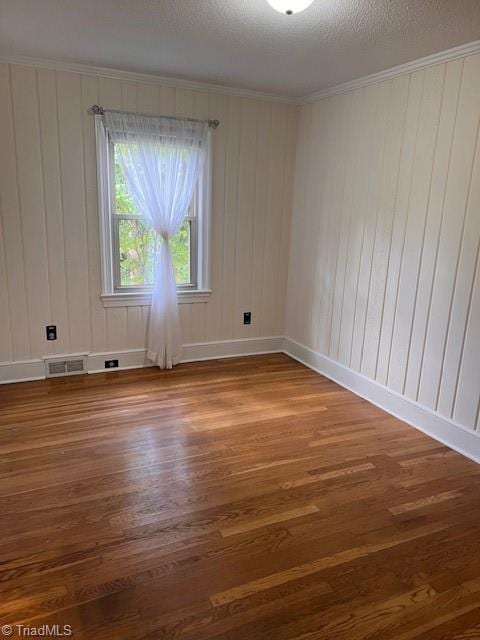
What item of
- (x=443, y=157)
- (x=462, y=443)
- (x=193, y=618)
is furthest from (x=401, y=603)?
(x=443, y=157)

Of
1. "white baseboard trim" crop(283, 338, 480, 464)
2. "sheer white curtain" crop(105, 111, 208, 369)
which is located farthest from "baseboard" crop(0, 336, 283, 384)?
"white baseboard trim" crop(283, 338, 480, 464)

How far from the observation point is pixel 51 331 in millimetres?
3805

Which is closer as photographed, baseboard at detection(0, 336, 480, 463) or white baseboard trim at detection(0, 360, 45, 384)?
baseboard at detection(0, 336, 480, 463)

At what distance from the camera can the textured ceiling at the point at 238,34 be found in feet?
7.50

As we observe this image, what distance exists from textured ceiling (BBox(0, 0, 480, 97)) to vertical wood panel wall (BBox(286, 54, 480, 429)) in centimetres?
32

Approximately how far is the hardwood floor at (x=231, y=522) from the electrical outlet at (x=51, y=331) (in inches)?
21.2

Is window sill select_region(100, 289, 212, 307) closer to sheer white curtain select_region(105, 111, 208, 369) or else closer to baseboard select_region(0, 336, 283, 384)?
sheer white curtain select_region(105, 111, 208, 369)

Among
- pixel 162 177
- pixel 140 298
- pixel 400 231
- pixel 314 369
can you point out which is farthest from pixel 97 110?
pixel 314 369

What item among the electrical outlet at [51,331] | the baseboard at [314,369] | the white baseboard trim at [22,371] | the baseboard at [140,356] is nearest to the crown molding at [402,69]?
the baseboard at [314,369]

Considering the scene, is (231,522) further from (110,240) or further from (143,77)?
(143,77)

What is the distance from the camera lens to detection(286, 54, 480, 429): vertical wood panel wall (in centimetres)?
275

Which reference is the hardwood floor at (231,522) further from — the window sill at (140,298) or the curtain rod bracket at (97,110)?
the curtain rod bracket at (97,110)

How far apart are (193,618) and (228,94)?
385 cm

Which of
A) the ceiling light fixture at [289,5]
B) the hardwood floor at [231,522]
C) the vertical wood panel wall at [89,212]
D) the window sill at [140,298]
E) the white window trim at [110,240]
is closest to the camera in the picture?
the hardwood floor at [231,522]
